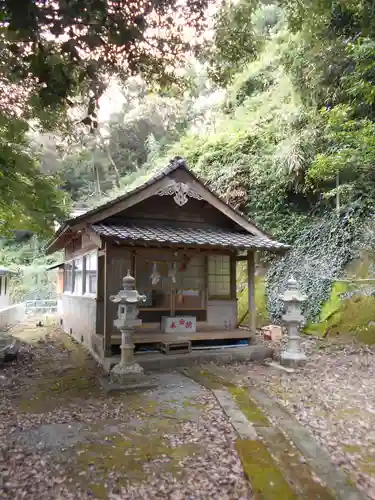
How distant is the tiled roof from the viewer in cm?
763

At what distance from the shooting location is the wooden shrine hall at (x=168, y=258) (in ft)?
26.7

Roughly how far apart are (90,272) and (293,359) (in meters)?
6.04

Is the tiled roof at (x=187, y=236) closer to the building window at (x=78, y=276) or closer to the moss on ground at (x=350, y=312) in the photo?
the moss on ground at (x=350, y=312)

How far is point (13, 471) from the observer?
375 cm

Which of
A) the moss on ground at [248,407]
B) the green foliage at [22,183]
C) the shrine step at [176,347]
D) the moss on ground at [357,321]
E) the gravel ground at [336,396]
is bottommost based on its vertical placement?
the gravel ground at [336,396]

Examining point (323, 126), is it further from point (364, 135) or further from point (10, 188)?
point (10, 188)

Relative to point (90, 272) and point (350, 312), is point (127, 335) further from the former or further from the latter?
point (350, 312)

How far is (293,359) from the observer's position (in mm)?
7934

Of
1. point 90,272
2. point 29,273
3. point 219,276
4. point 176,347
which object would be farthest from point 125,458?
point 29,273

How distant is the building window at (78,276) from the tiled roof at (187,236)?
3.53 m

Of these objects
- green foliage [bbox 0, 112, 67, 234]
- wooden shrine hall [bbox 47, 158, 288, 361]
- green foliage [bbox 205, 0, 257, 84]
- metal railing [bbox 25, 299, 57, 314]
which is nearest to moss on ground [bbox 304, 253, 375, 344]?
wooden shrine hall [bbox 47, 158, 288, 361]

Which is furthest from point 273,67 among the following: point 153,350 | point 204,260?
point 153,350

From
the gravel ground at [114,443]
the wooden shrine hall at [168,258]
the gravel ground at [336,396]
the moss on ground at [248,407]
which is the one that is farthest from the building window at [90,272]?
the moss on ground at [248,407]

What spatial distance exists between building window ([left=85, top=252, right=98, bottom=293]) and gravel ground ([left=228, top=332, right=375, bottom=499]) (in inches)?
179
